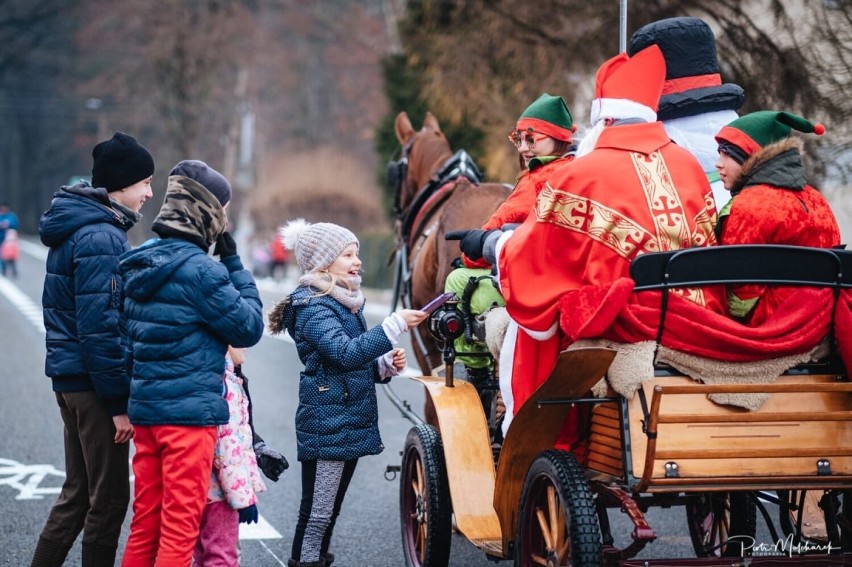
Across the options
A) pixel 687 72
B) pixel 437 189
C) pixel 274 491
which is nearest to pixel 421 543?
pixel 687 72

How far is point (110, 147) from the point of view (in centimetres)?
495

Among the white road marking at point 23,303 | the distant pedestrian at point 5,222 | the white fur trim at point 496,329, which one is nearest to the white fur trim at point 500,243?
the white fur trim at point 496,329

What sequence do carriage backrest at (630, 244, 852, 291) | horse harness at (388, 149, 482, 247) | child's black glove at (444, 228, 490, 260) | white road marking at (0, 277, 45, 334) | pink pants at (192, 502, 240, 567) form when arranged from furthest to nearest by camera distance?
white road marking at (0, 277, 45, 334) → horse harness at (388, 149, 482, 247) → child's black glove at (444, 228, 490, 260) → pink pants at (192, 502, 240, 567) → carriage backrest at (630, 244, 852, 291)

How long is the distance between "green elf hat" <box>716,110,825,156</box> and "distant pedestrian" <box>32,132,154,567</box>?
2329mm

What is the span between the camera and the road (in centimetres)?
617

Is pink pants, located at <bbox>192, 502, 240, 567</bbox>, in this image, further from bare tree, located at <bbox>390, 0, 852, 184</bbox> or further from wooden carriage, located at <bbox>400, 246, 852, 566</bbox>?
bare tree, located at <bbox>390, 0, 852, 184</bbox>

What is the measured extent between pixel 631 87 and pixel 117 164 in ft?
6.78

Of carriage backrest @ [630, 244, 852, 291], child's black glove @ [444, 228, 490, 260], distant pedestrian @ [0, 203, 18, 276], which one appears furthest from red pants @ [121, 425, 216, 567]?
distant pedestrian @ [0, 203, 18, 276]

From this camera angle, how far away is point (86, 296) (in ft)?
15.5

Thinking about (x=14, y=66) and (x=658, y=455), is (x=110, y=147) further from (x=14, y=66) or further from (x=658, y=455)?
(x=14, y=66)

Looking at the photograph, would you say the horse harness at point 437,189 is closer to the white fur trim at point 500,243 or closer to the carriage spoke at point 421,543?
the carriage spoke at point 421,543

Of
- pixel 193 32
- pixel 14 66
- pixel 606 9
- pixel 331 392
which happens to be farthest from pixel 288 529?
pixel 14 66

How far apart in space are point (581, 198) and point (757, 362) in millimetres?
801

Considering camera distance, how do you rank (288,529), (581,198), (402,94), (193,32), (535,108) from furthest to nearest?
1. (193,32)
2. (402,94)
3. (288,529)
4. (535,108)
5. (581,198)
